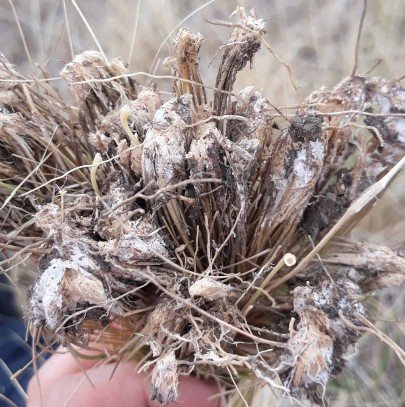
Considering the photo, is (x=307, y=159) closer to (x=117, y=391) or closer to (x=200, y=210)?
(x=200, y=210)

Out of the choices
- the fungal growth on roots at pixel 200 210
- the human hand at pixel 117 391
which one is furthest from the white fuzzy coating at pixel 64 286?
the human hand at pixel 117 391

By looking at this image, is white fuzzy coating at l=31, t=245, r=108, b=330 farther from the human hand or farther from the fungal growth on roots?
the human hand

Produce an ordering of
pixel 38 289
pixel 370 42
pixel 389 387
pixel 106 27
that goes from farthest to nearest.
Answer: pixel 106 27 → pixel 370 42 → pixel 389 387 → pixel 38 289

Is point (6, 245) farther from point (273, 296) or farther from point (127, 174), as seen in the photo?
point (273, 296)

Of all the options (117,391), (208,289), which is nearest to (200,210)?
(208,289)

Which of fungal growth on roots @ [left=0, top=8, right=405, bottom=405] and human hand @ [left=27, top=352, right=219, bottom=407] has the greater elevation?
fungal growth on roots @ [left=0, top=8, right=405, bottom=405]

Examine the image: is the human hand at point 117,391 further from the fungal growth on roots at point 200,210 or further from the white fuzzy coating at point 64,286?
the white fuzzy coating at point 64,286

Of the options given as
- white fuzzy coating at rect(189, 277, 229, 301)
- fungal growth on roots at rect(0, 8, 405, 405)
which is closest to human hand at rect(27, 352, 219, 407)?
fungal growth on roots at rect(0, 8, 405, 405)

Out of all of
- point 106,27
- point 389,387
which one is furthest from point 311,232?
point 106,27
